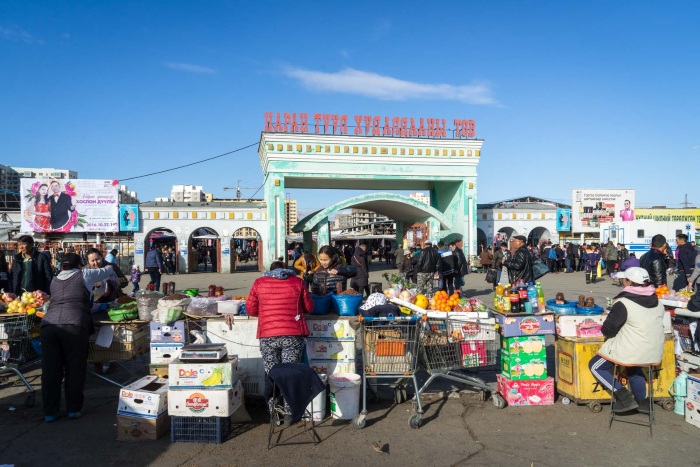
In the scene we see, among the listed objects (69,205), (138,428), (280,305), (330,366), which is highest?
(69,205)

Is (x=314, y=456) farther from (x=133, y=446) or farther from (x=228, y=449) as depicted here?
(x=133, y=446)

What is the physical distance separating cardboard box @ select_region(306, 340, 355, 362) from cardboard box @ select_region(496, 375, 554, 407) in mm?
1928

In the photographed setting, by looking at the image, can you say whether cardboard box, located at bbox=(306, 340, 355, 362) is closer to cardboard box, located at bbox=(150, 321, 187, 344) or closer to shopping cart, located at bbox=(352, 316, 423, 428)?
shopping cart, located at bbox=(352, 316, 423, 428)

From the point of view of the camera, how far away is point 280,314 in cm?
556

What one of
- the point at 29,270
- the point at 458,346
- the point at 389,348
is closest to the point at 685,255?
the point at 458,346

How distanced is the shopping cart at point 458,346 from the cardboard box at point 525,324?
0.50ft

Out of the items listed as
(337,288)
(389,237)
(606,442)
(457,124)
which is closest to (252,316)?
(337,288)

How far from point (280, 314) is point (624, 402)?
382 centimetres

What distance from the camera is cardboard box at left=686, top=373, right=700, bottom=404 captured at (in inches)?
215

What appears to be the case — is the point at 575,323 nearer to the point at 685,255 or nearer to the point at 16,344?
the point at 685,255

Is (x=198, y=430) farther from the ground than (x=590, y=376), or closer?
closer

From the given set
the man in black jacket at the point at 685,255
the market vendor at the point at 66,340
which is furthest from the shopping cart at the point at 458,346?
the man in black jacket at the point at 685,255

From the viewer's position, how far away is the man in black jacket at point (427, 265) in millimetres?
12680

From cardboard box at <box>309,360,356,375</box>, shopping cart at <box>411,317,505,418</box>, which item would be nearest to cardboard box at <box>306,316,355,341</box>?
cardboard box at <box>309,360,356,375</box>
